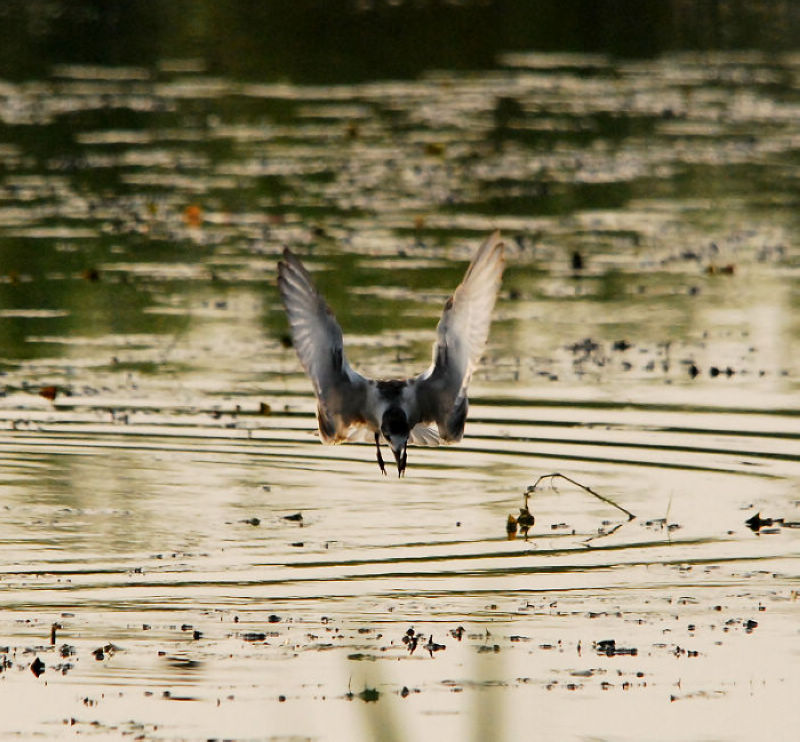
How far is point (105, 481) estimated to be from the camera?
10469mm

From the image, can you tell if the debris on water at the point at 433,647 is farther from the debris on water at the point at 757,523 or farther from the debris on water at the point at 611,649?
the debris on water at the point at 757,523

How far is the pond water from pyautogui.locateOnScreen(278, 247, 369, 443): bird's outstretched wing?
0.71 meters

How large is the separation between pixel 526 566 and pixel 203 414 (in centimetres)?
339

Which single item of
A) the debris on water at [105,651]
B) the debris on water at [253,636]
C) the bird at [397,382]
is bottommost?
the debris on water at [105,651]

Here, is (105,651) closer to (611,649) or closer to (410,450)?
(611,649)

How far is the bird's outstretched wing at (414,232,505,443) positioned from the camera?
873 centimetres

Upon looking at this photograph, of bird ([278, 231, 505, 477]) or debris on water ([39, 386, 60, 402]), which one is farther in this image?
debris on water ([39, 386, 60, 402])

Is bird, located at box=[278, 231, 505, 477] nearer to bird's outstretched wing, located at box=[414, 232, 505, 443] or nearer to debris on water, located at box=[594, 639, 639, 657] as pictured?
bird's outstretched wing, located at box=[414, 232, 505, 443]

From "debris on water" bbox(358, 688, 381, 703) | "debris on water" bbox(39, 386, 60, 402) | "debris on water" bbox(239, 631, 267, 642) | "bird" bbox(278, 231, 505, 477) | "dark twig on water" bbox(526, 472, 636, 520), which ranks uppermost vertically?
"debris on water" bbox(39, 386, 60, 402)

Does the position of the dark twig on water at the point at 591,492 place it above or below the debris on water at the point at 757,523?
above

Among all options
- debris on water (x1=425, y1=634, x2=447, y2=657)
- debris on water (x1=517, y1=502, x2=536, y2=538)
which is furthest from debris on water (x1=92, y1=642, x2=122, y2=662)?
debris on water (x1=517, y1=502, x2=536, y2=538)

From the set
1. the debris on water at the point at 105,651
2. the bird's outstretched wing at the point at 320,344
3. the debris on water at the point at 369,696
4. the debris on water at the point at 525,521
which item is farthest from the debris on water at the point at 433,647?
the debris on water at the point at 525,521

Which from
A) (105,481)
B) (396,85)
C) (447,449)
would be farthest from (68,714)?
(396,85)

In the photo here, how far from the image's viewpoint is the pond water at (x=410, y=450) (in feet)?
24.0
